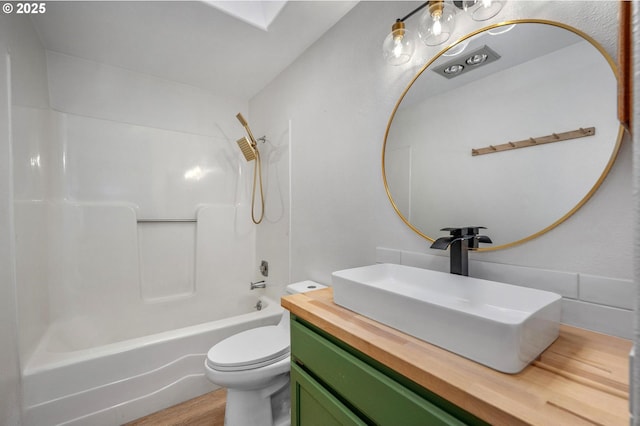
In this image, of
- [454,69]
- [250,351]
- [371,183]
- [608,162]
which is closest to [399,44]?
[454,69]

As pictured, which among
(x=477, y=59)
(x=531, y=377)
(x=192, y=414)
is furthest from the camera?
(x=192, y=414)

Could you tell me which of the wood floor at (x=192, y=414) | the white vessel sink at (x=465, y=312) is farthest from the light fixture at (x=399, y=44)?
the wood floor at (x=192, y=414)

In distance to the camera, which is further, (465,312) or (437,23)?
(437,23)

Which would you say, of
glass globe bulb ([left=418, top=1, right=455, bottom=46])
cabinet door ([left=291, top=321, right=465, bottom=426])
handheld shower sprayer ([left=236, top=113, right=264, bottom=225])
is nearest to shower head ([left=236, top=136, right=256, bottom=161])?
handheld shower sprayer ([left=236, top=113, right=264, bottom=225])

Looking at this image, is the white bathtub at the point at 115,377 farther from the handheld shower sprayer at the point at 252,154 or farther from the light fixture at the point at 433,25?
the light fixture at the point at 433,25

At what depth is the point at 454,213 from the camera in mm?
1098

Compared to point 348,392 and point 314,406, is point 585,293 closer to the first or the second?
point 348,392

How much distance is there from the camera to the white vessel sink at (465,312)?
0.58 metres

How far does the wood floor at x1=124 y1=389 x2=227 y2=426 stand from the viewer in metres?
1.53

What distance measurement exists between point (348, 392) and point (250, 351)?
0.77 m

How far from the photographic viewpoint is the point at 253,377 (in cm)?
128

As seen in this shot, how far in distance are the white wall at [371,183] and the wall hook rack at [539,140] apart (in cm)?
10

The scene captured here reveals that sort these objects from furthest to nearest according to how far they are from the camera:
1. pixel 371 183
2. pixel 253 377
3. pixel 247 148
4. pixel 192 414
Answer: pixel 247 148 → pixel 192 414 → pixel 371 183 → pixel 253 377

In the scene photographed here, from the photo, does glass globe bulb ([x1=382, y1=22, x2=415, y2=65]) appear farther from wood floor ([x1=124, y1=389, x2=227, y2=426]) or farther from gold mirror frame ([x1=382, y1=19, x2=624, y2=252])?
wood floor ([x1=124, y1=389, x2=227, y2=426])
